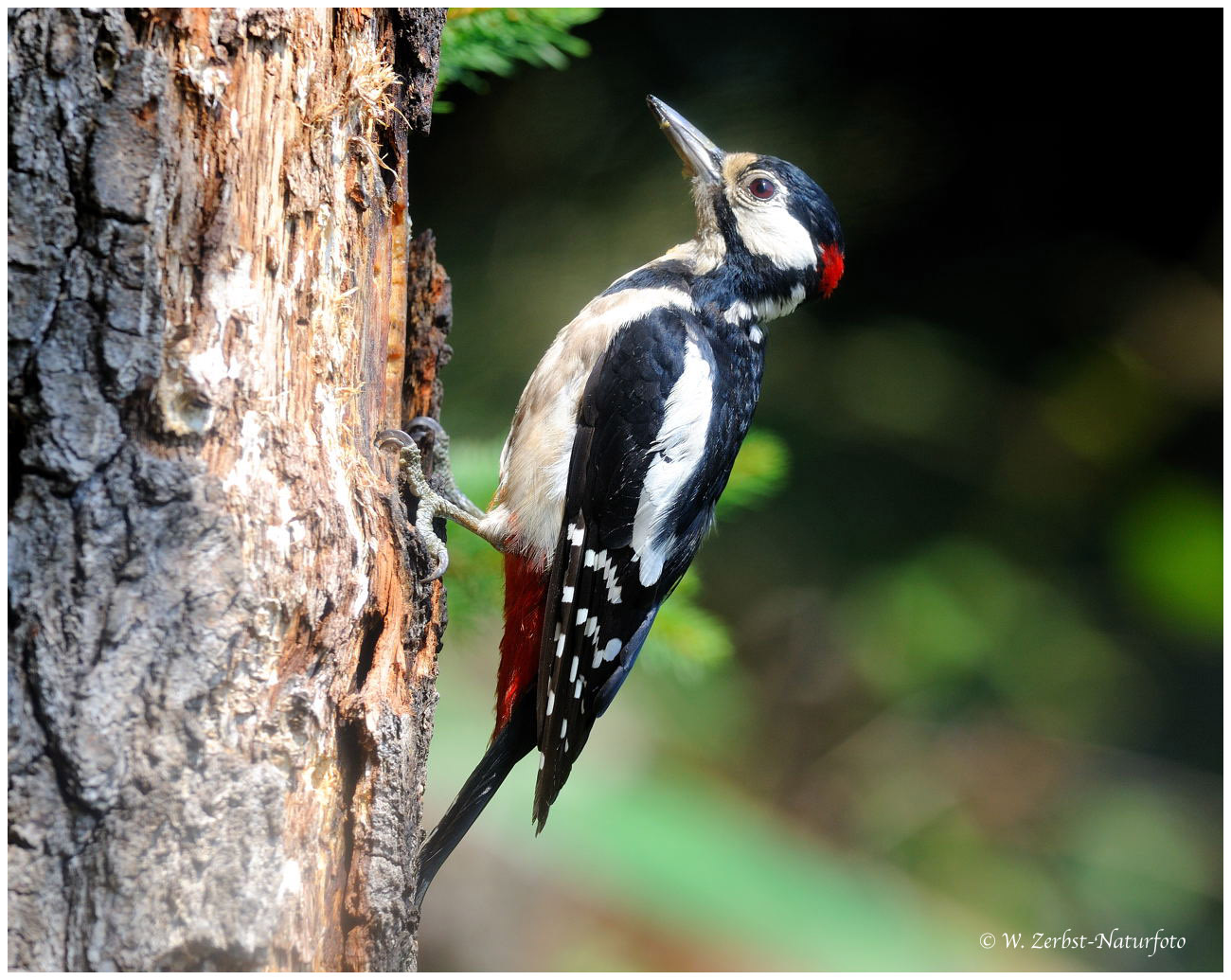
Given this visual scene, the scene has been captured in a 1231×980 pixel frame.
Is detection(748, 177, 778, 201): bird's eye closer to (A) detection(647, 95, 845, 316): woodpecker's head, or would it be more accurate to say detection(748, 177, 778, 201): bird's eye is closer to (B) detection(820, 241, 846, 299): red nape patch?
(A) detection(647, 95, 845, 316): woodpecker's head

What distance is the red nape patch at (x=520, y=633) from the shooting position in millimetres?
1617

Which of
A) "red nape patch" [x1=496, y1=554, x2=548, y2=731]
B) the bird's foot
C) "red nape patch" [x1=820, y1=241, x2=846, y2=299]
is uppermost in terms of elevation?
"red nape patch" [x1=820, y1=241, x2=846, y2=299]

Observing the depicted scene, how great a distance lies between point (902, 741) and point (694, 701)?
0.74 m

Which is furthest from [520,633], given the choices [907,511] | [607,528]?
[907,511]

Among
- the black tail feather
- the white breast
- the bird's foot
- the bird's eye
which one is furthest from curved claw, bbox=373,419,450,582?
the bird's eye

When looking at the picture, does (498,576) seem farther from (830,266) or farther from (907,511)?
(907,511)

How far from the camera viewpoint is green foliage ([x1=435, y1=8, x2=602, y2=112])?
1607mm

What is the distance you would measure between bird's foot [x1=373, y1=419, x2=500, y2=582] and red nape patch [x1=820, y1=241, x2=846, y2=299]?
2.81 ft

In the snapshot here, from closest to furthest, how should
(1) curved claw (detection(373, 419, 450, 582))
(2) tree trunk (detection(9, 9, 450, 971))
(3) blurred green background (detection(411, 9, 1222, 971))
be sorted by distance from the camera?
(2) tree trunk (detection(9, 9, 450, 971)) < (1) curved claw (detection(373, 419, 450, 582)) < (3) blurred green background (detection(411, 9, 1222, 971))

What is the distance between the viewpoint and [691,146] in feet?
6.40

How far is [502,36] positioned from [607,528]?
0.88m

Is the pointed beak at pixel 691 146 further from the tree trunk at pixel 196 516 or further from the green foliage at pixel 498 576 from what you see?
the tree trunk at pixel 196 516

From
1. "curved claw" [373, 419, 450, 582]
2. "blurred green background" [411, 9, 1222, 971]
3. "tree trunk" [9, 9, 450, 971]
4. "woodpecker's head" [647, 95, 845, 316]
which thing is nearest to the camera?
"tree trunk" [9, 9, 450, 971]

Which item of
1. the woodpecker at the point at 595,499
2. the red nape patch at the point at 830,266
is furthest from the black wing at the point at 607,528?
Answer: the red nape patch at the point at 830,266
